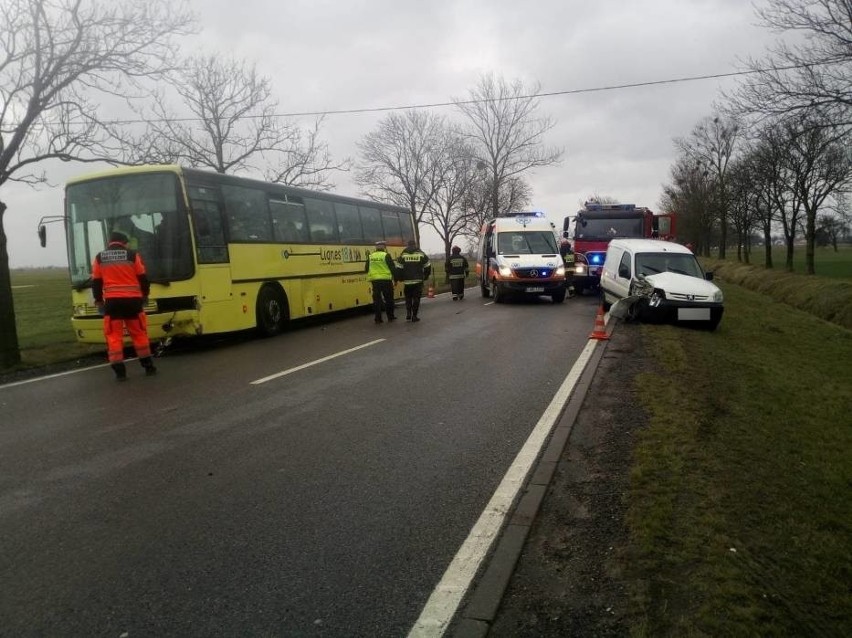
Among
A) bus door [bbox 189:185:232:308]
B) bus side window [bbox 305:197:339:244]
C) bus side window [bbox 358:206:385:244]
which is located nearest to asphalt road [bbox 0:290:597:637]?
bus door [bbox 189:185:232:308]

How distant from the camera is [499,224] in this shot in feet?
64.2

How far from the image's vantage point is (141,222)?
10.9 m

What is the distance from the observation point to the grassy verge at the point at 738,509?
282 cm

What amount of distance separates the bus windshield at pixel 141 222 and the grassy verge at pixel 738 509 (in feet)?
26.0

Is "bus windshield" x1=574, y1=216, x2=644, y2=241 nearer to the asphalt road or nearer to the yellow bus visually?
the yellow bus

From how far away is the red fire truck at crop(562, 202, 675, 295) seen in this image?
20.9 meters

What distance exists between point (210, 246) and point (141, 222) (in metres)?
1.21

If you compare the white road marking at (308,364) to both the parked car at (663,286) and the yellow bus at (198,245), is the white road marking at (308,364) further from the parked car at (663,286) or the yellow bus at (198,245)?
the parked car at (663,286)

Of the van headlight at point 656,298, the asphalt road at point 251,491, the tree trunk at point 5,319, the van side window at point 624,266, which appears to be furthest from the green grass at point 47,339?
the van side window at point 624,266

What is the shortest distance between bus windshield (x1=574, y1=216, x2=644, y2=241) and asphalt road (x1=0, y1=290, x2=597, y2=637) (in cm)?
1303

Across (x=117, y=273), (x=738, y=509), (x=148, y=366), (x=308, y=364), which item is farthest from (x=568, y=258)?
(x=738, y=509)

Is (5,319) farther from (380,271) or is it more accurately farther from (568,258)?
(568,258)

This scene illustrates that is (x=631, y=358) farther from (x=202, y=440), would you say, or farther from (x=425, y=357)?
(x=202, y=440)

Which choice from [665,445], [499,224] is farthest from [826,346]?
[665,445]
